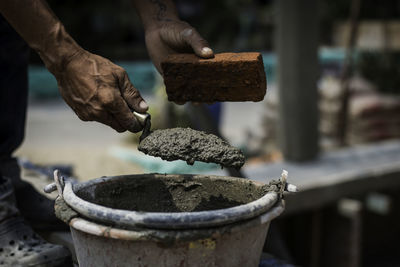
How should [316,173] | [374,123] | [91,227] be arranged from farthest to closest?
[374,123] < [316,173] < [91,227]

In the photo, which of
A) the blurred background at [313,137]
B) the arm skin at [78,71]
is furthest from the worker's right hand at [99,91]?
the blurred background at [313,137]

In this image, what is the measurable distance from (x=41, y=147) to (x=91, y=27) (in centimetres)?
898

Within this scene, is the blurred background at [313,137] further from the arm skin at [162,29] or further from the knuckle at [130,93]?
the knuckle at [130,93]

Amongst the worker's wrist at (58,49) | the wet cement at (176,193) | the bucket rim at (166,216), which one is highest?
the worker's wrist at (58,49)

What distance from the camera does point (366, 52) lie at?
28.8 feet

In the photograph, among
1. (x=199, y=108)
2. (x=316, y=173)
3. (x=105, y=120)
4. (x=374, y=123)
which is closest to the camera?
(x=105, y=120)

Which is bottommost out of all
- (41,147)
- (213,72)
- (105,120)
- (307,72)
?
(41,147)

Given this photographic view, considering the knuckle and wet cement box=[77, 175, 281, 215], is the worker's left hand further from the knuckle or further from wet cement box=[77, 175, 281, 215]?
wet cement box=[77, 175, 281, 215]

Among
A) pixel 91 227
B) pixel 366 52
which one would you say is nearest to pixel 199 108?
pixel 91 227

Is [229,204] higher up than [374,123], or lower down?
higher up

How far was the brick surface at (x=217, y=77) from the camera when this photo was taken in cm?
190

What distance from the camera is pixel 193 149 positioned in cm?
173

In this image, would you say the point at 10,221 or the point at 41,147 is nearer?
the point at 10,221

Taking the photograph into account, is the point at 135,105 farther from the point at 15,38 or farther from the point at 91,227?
the point at 15,38
